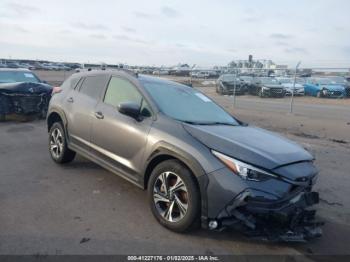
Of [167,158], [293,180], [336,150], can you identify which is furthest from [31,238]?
[336,150]

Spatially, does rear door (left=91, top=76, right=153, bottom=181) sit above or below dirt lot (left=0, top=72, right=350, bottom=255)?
above

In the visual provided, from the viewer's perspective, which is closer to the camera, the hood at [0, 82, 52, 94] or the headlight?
the headlight

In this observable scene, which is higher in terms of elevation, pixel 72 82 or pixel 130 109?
pixel 72 82

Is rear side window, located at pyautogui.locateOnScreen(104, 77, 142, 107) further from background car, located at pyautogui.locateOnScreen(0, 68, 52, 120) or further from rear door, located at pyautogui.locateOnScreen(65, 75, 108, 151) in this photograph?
background car, located at pyautogui.locateOnScreen(0, 68, 52, 120)

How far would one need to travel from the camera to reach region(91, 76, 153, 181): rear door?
465 cm

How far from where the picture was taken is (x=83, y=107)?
585 centimetres

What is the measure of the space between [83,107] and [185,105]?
1.70m

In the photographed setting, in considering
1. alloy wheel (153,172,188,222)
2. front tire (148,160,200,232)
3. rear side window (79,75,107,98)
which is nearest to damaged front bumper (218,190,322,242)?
front tire (148,160,200,232)

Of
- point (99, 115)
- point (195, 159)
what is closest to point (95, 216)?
point (195, 159)

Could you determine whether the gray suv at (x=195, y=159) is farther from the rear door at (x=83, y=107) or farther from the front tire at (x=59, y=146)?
the front tire at (x=59, y=146)

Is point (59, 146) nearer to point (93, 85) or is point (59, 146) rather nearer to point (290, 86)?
point (93, 85)

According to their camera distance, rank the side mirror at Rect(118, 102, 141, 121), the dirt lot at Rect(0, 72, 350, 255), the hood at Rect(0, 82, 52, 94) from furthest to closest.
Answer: the hood at Rect(0, 82, 52, 94) < the side mirror at Rect(118, 102, 141, 121) < the dirt lot at Rect(0, 72, 350, 255)

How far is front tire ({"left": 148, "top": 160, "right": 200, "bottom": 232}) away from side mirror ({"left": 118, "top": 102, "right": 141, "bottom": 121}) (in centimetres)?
76

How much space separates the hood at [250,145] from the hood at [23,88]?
26.7 feet
